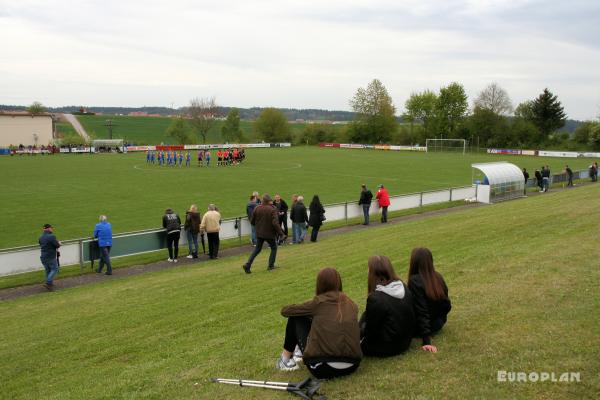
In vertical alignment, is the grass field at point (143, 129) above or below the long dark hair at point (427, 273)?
above

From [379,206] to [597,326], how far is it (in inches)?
613

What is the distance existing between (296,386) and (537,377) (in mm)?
2189

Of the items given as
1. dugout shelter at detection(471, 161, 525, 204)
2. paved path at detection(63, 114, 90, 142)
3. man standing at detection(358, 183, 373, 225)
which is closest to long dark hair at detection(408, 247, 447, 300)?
man standing at detection(358, 183, 373, 225)

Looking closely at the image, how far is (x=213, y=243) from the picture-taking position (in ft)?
50.8

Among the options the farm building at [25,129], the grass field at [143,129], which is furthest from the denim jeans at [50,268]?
the grass field at [143,129]

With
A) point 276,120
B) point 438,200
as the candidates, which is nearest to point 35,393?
point 438,200

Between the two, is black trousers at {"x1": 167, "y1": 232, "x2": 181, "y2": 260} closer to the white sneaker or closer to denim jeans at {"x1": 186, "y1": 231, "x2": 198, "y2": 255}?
denim jeans at {"x1": 186, "y1": 231, "x2": 198, "y2": 255}

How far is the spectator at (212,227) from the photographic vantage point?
15.0 metres

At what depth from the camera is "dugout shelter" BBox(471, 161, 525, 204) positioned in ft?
85.9

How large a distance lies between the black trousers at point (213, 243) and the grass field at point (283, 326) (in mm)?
2297

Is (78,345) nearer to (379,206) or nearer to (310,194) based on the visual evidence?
(379,206)

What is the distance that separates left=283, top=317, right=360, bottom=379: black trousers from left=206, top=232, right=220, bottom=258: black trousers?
33.3ft

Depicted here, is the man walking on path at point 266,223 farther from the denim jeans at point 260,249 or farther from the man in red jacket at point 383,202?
the man in red jacket at point 383,202

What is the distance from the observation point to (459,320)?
21.0ft
